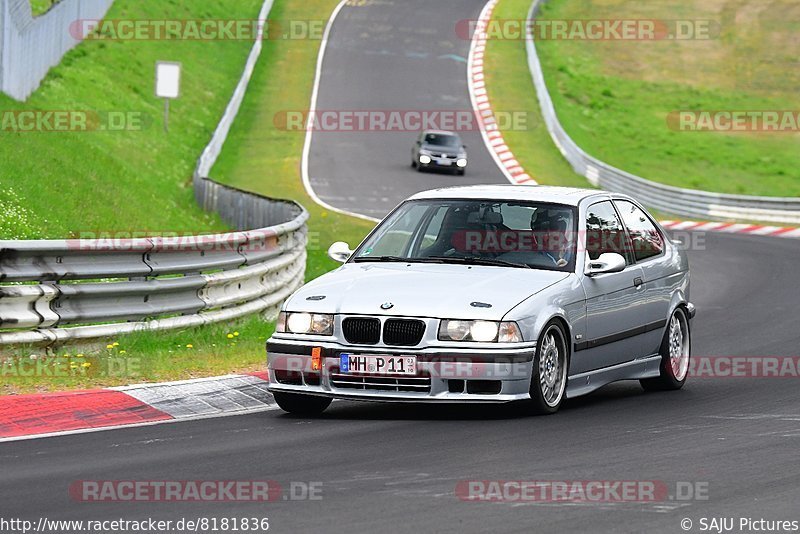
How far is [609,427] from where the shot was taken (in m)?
9.91

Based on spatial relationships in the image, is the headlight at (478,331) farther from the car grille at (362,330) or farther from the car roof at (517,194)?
the car roof at (517,194)

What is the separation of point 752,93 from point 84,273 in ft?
170

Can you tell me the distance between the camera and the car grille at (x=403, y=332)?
391 inches

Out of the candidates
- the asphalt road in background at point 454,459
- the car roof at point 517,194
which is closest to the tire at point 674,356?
the asphalt road in background at point 454,459

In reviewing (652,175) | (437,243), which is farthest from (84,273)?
(652,175)

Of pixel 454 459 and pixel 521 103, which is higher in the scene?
pixel 521 103

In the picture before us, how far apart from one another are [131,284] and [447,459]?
4.97 meters

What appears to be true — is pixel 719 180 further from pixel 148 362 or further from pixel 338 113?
pixel 148 362

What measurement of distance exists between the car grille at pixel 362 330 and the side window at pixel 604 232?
199cm

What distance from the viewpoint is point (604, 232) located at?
37.8ft
